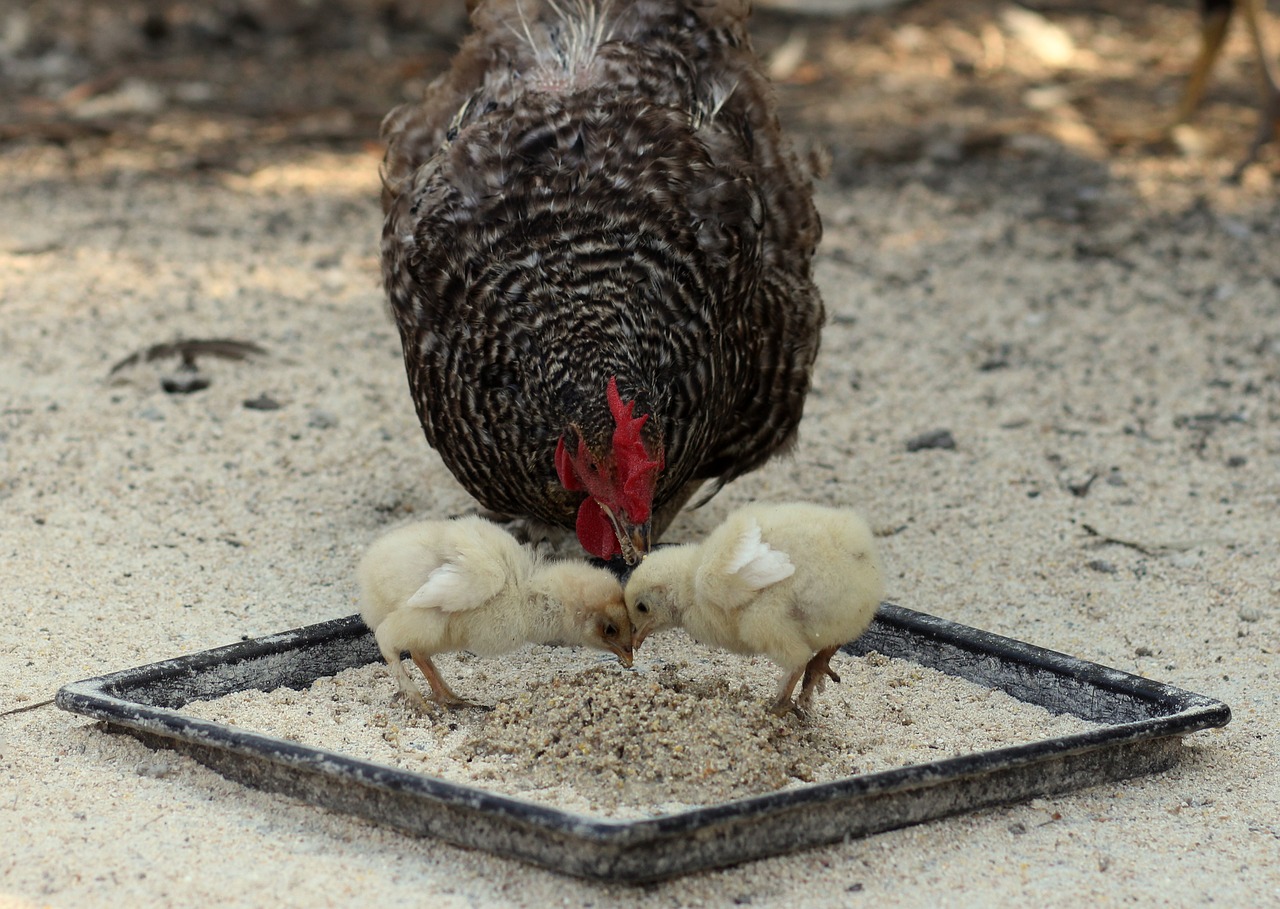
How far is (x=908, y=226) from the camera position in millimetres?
8094

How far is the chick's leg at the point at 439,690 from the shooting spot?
353cm

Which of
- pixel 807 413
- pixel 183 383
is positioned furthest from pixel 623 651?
pixel 183 383

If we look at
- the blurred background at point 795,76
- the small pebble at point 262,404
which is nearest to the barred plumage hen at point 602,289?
the small pebble at point 262,404

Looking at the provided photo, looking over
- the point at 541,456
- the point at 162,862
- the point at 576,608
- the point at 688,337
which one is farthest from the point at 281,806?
the point at 688,337

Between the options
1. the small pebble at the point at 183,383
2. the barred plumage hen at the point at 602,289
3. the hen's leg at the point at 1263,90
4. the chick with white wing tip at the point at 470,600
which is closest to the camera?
the chick with white wing tip at the point at 470,600

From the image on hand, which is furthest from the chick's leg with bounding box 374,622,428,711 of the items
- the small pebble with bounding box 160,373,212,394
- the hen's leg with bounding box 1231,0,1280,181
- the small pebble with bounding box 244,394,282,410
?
the hen's leg with bounding box 1231,0,1280,181

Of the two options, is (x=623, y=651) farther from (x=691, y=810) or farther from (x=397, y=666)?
(x=691, y=810)

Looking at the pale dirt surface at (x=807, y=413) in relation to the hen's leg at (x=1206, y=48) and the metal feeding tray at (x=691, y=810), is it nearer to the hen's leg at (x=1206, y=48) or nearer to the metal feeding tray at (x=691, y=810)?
the metal feeding tray at (x=691, y=810)

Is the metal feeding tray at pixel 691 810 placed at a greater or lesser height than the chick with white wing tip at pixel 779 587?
lesser

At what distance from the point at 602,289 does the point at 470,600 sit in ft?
2.90

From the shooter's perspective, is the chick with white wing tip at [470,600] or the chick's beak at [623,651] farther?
the chick's beak at [623,651]

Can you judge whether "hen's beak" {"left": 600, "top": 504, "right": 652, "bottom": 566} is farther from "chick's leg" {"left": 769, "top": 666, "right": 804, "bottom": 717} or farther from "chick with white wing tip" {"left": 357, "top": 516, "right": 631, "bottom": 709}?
"chick's leg" {"left": 769, "top": 666, "right": 804, "bottom": 717}

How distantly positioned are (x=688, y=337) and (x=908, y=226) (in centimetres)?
455

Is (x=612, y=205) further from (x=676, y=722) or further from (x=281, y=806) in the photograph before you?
(x=281, y=806)
